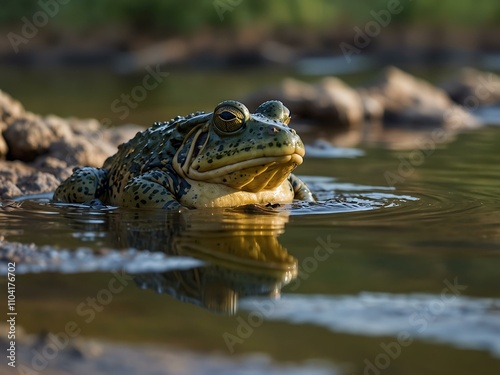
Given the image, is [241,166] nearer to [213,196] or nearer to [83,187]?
[213,196]

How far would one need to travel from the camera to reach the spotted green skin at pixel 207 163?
26.3 feet

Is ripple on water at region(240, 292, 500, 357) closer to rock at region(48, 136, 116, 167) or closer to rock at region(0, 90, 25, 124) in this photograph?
rock at region(48, 136, 116, 167)

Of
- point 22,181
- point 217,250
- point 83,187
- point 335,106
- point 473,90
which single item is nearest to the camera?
point 217,250

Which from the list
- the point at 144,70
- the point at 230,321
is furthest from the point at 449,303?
the point at 144,70

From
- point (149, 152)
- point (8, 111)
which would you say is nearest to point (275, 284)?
point (149, 152)

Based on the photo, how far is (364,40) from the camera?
4459cm

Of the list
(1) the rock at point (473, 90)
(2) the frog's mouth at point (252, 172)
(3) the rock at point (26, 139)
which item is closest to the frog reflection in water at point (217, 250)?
(2) the frog's mouth at point (252, 172)

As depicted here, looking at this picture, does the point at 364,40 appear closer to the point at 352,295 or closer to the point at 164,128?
the point at 164,128

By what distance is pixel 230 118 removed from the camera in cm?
812

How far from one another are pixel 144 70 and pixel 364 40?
1102cm

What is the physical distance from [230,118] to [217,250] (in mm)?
1810

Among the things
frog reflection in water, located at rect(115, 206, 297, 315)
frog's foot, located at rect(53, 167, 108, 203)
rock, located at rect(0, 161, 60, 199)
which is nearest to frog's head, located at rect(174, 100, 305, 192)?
frog reflection in water, located at rect(115, 206, 297, 315)

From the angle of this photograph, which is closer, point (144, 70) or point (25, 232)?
point (25, 232)

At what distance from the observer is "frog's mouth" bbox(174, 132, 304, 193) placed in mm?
7992
